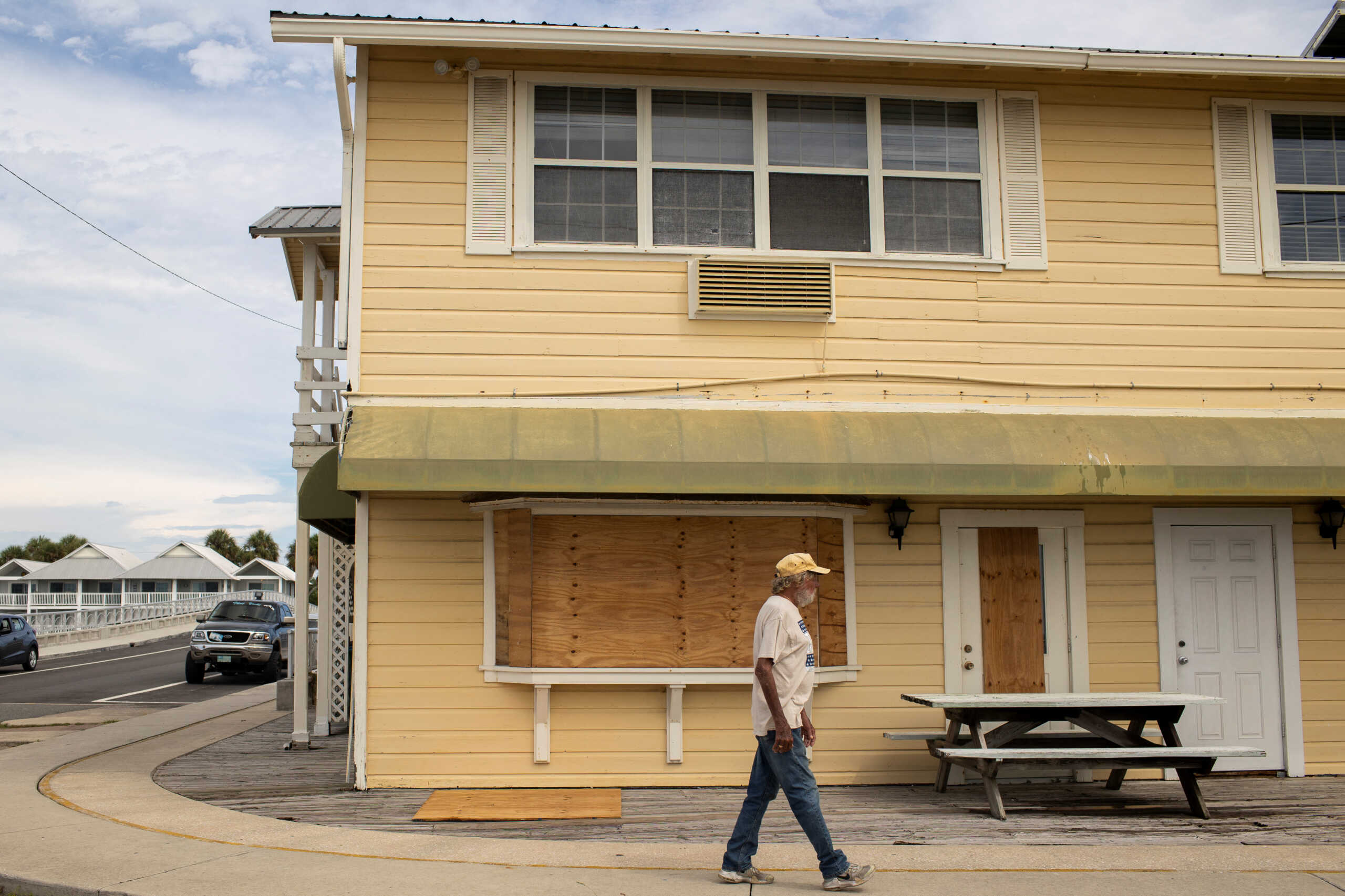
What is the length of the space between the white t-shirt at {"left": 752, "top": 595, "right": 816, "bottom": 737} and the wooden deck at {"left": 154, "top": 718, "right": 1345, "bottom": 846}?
1.46m

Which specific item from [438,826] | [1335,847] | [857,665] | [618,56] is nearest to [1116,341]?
[857,665]

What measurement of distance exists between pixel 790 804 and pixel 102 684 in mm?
20468

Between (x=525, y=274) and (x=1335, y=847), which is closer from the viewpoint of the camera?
(x=1335, y=847)

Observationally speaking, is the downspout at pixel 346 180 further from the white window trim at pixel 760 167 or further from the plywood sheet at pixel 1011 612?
the plywood sheet at pixel 1011 612

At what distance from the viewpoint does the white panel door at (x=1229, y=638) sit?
28.4 feet

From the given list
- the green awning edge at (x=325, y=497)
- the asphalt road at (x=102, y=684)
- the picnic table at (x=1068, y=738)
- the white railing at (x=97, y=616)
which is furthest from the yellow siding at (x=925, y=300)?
the white railing at (x=97, y=616)

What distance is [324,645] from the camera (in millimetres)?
11477

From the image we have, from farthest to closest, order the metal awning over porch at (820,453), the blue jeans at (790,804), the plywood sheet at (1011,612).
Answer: the plywood sheet at (1011,612)
the metal awning over porch at (820,453)
the blue jeans at (790,804)

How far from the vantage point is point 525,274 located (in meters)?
8.52

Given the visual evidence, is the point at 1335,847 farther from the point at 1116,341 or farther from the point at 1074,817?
the point at 1116,341

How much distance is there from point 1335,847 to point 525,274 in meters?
6.70

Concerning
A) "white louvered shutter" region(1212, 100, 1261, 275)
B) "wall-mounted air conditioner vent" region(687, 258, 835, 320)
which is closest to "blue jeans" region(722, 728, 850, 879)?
"wall-mounted air conditioner vent" region(687, 258, 835, 320)

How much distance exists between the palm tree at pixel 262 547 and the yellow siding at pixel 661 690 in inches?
4399

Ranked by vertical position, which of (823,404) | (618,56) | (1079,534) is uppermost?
(618,56)
